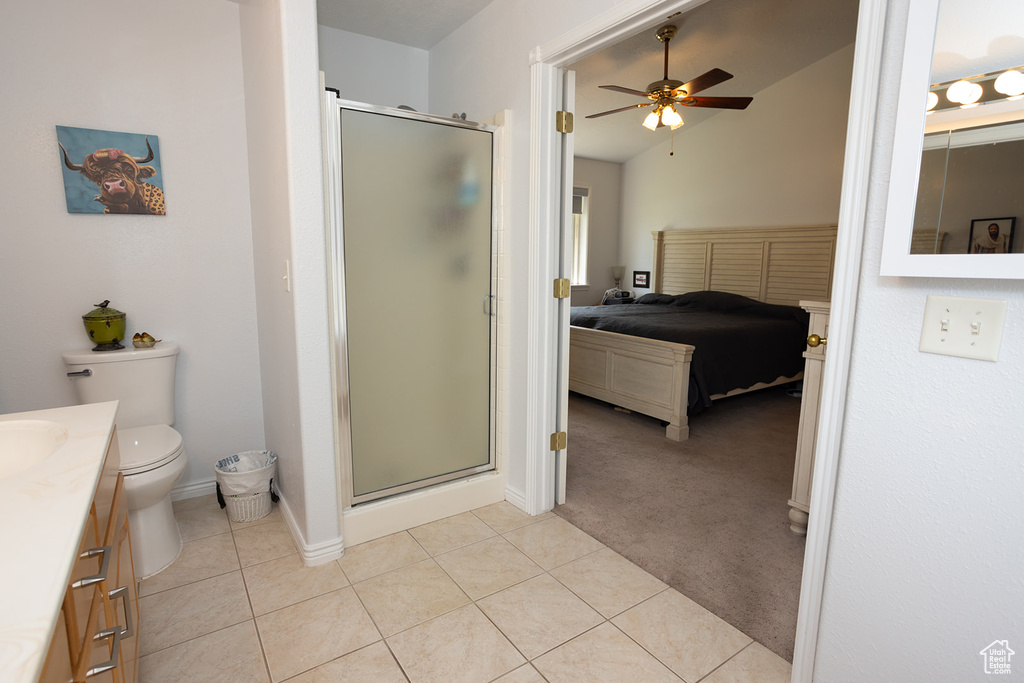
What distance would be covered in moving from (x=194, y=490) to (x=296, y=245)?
156cm

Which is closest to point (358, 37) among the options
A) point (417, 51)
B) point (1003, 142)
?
point (417, 51)

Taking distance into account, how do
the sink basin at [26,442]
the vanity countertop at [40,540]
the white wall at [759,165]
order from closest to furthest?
the vanity countertop at [40,540]
the sink basin at [26,442]
the white wall at [759,165]

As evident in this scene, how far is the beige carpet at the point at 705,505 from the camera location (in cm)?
193

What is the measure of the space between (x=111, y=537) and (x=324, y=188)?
1352mm

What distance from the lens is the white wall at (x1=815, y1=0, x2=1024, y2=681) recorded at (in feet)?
3.28

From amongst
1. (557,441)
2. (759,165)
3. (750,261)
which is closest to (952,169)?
(557,441)

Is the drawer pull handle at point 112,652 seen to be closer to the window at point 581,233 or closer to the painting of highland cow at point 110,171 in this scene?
the painting of highland cow at point 110,171

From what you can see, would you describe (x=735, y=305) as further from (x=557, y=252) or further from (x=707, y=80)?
(x=557, y=252)

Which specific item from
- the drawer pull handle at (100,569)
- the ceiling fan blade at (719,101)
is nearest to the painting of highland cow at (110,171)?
the drawer pull handle at (100,569)

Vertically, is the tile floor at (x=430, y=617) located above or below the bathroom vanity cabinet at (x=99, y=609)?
below

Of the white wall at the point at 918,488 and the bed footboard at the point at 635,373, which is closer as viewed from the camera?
the white wall at the point at 918,488

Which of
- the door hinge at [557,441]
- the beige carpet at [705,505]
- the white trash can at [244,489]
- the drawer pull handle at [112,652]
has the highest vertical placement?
the drawer pull handle at [112,652]

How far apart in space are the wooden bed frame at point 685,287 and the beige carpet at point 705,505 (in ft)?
0.77

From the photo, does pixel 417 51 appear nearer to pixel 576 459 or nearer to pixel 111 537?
pixel 576 459
